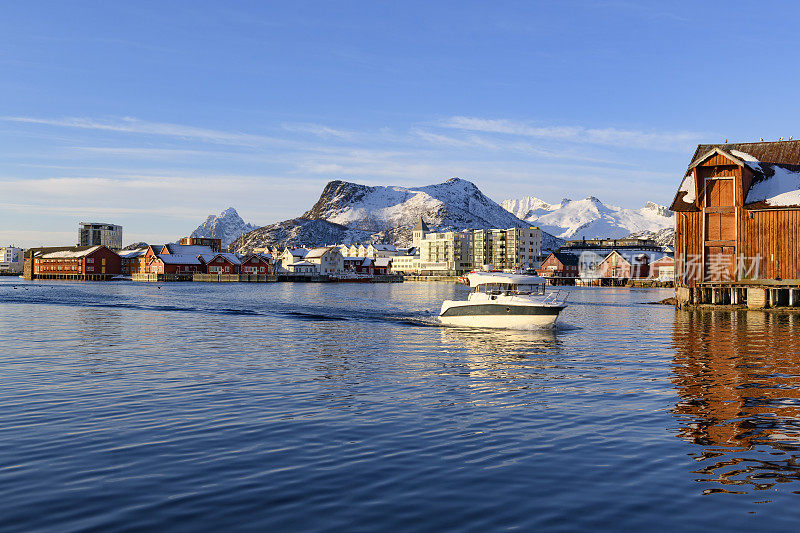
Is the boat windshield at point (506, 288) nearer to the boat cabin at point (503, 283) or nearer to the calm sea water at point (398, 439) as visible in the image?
the boat cabin at point (503, 283)

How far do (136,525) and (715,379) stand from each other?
21.1m

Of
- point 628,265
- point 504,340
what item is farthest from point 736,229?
point 628,265

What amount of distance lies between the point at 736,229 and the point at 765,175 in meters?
6.81

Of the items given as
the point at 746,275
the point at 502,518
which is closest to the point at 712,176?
the point at 746,275

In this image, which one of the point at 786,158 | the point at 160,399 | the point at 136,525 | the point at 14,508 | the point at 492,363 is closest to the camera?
the point at 136,525

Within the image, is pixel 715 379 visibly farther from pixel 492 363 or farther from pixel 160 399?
pixel 160 399

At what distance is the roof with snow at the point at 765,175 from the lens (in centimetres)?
6800

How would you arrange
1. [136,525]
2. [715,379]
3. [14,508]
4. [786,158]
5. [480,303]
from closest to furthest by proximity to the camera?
[136,525] < [14,508] < [715,379] < [480,303] < [786,158]

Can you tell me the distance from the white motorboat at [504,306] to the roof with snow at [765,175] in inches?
1247

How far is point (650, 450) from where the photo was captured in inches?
570

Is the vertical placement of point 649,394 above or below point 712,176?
below

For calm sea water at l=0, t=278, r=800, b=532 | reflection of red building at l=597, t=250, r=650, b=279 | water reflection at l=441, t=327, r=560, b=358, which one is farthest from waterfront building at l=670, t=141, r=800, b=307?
reflection of red building at l=597, t=250, r=650, b=279

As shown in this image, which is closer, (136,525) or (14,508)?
(136,525)

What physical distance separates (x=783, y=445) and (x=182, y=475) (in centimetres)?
1234
